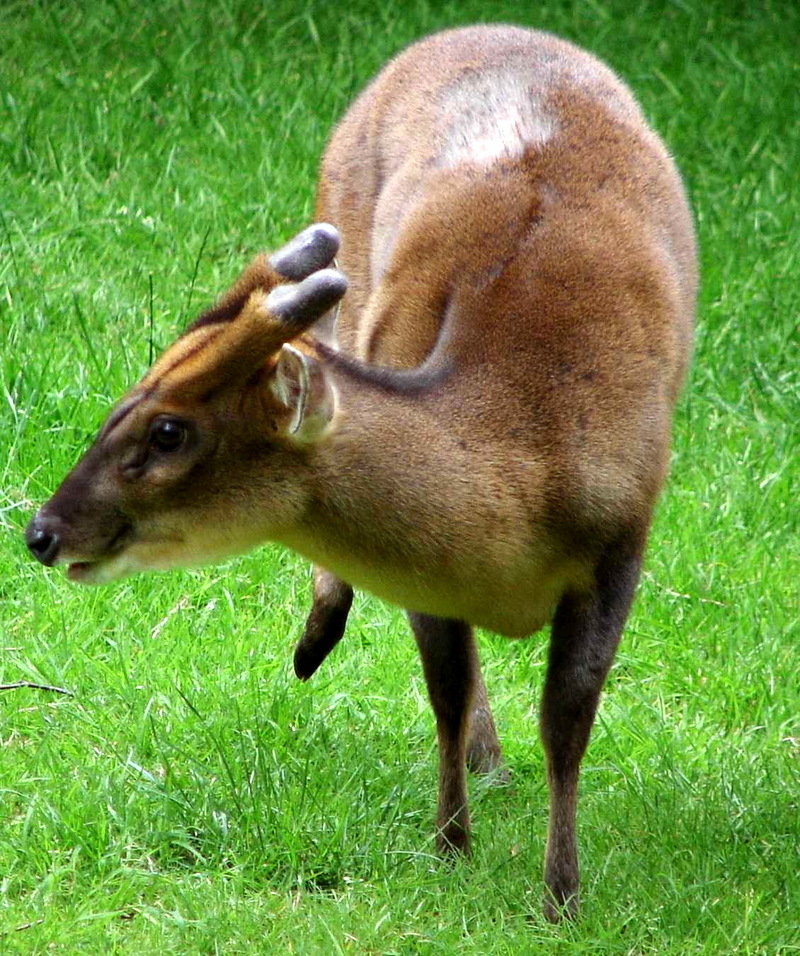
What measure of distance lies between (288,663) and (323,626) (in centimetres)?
44

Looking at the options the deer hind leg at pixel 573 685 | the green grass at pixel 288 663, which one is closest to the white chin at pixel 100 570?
the green grass at pixel 288 663

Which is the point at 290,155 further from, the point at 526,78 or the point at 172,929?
the point at 172,929

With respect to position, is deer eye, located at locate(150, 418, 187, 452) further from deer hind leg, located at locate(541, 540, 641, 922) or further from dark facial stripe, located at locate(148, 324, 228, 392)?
deer hind leg, located at locate(541, 540, 641, 922)

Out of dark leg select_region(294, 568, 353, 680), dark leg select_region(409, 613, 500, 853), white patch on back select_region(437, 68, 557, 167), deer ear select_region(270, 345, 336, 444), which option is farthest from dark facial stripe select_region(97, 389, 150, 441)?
white patch on back select_region(437, 68, 557, 167)

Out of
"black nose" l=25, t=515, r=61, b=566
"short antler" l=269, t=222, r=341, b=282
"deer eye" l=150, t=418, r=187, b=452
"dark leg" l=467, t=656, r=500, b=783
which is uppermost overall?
"short antler" l=269, t=222, r=341, b=282

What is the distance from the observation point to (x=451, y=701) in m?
5.27

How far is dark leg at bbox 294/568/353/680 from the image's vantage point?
5.74 metres

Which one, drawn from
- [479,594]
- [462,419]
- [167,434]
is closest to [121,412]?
[167,434]

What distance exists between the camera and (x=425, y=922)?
195 inches

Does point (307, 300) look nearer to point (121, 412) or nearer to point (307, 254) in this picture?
point (307, 254)

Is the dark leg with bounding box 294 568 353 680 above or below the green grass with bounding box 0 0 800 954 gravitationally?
above

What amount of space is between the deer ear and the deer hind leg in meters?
0.90

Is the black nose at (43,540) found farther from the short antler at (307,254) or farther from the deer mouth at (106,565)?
the short antler at (307,254)

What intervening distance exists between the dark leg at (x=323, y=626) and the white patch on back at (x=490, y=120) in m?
1.30
